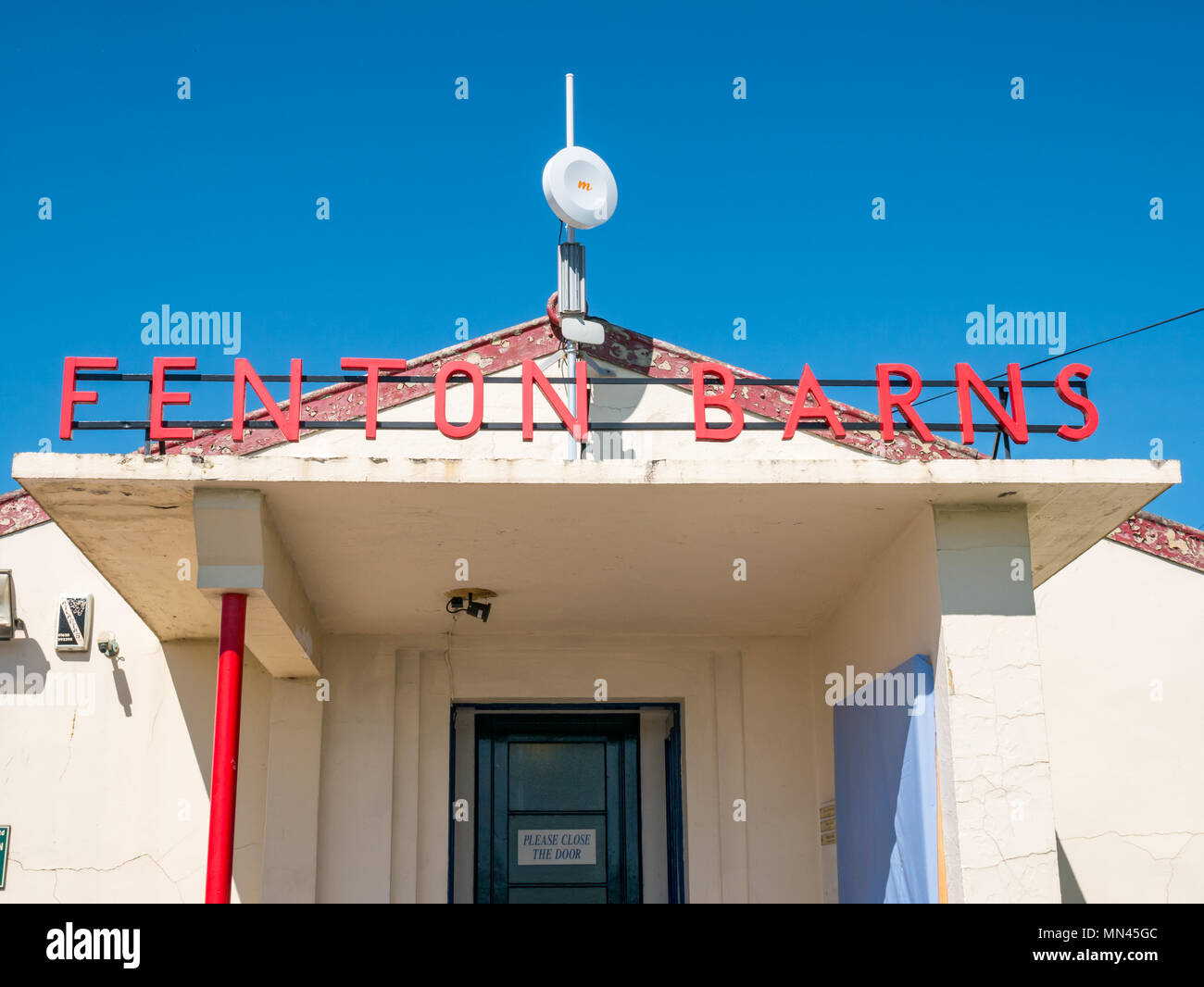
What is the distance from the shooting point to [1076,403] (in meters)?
7.19

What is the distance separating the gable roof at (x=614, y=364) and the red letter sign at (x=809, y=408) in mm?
2283

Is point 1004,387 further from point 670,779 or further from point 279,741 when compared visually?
point 279,741

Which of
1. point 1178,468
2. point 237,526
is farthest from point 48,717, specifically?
point 1178,468

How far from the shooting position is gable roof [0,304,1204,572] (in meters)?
9.56

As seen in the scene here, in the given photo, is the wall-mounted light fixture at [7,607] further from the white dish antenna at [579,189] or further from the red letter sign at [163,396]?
the white dish antenna at [579,189]

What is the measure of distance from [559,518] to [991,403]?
2.42m

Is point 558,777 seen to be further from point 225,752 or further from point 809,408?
point 809,408

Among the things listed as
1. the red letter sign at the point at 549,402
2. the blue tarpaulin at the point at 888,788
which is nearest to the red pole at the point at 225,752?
the red letter sign at the point at 549,402

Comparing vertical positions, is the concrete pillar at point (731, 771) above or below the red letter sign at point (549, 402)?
below

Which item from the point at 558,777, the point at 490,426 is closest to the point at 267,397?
the point at 490,426

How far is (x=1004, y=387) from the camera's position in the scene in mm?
7227

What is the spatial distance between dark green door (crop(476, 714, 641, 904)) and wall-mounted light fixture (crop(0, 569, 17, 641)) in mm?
3413

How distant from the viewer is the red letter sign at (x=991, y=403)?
7.06m

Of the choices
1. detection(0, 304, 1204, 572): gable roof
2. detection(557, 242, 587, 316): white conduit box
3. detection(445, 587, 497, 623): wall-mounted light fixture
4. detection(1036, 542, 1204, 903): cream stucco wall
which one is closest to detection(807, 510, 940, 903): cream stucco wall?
detection(0, 304, 1204, 572): gable roof
